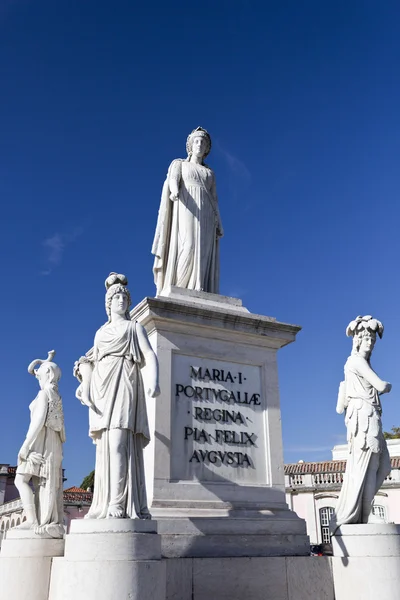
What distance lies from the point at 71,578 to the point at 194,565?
143 cm

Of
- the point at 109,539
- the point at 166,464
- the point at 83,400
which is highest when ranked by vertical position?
the point at 83,400

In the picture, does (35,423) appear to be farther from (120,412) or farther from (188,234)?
(188,234)

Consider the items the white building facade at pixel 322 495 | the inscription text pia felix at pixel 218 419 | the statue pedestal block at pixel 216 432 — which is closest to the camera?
the statue pedestal block at pixel 216 432

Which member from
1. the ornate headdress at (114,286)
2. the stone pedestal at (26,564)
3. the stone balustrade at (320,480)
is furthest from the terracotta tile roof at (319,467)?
the ornate headdress at (114,286)

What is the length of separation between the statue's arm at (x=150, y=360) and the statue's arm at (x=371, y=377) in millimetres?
2771

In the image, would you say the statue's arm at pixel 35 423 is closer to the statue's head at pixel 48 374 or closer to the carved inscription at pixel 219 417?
the statue's head at pixel 48 374

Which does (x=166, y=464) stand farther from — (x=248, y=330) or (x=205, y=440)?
(x=248, y=330)

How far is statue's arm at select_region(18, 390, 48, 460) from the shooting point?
7262mm

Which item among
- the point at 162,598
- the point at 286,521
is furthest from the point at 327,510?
the point at 162,598

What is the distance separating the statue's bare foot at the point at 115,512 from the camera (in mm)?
5434

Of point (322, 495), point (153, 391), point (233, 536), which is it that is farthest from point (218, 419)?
point (322, 495)

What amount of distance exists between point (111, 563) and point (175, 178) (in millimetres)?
5525

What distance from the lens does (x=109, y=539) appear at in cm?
521

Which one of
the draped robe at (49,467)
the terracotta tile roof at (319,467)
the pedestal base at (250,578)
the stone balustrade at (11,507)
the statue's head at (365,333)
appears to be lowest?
the pedestal base at (250,578)
